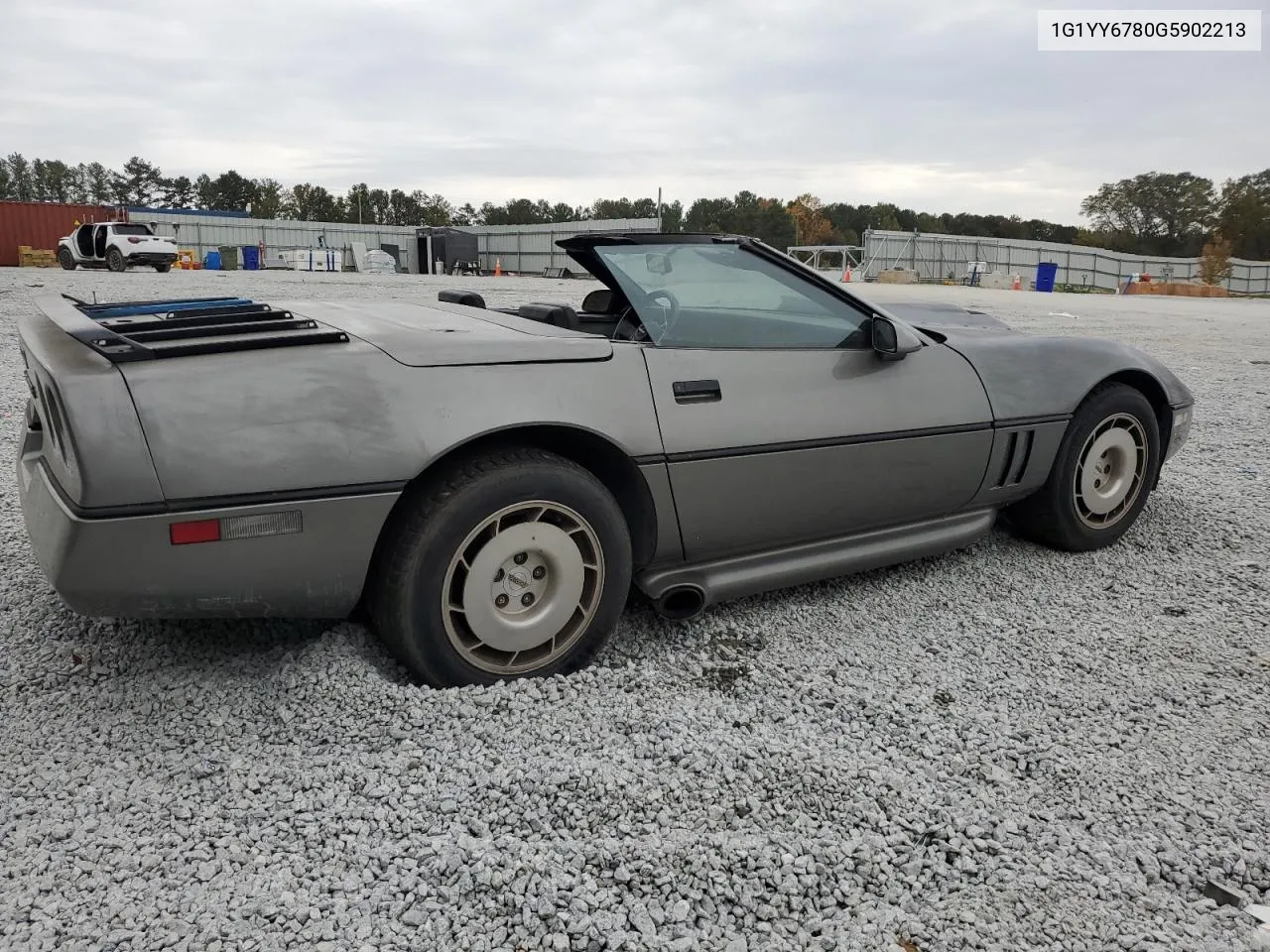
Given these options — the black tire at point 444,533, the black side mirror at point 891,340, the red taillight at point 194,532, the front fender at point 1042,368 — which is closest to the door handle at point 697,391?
the black tire at point 444,533

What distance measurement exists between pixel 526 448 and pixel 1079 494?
2500 millimetres

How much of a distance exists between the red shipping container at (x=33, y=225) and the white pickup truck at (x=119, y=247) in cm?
1004

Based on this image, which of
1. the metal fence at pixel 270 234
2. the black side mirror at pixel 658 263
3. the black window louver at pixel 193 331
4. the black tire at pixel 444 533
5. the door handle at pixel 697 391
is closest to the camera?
the black window louver at pixel 193 331

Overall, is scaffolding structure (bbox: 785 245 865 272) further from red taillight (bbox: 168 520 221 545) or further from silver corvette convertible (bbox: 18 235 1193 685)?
red taillight (bbox: 168 520 221 545)

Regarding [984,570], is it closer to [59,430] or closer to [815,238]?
[59,430]

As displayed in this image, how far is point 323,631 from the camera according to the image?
2697 mm

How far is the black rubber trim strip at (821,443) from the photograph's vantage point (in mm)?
2758

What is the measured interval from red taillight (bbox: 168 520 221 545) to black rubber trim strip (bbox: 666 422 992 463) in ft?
4.01

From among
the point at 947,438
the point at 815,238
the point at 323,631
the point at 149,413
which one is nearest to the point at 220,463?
the point at 149,413

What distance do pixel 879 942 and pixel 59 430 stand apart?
2.10 metres

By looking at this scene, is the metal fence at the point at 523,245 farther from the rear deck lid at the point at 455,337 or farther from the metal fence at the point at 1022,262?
the rear deck lid at the point at 455,337

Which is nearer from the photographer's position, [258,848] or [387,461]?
[258,848]

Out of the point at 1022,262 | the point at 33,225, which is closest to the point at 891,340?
the point at 33,225

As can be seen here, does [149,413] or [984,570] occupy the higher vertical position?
[149,413]
